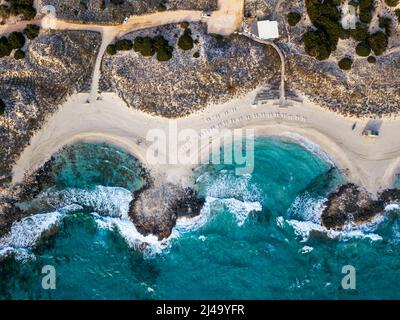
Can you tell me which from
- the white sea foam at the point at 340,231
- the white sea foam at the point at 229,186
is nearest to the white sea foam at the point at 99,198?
the white sea foam at the point at 229,186

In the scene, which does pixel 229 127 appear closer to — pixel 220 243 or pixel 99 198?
pixel 220 243

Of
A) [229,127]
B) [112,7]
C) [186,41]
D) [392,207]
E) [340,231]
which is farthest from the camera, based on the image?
[112,7]

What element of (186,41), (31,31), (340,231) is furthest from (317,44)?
(31,31)

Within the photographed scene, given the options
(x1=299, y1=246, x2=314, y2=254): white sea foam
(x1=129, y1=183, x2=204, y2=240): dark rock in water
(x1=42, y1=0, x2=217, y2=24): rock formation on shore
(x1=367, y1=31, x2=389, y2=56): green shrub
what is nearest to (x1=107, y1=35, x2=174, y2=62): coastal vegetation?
(x1=42, y1=0, x2=217, y2=24): rock formation on shore

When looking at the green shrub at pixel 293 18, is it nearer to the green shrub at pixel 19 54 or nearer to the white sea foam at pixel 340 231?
the white sea foam at pixel 340 231

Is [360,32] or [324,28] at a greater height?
[324,28]

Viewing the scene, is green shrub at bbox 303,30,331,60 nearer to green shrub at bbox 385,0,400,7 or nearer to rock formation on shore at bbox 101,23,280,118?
rock formation on shore at bbox 101,23,280,118
